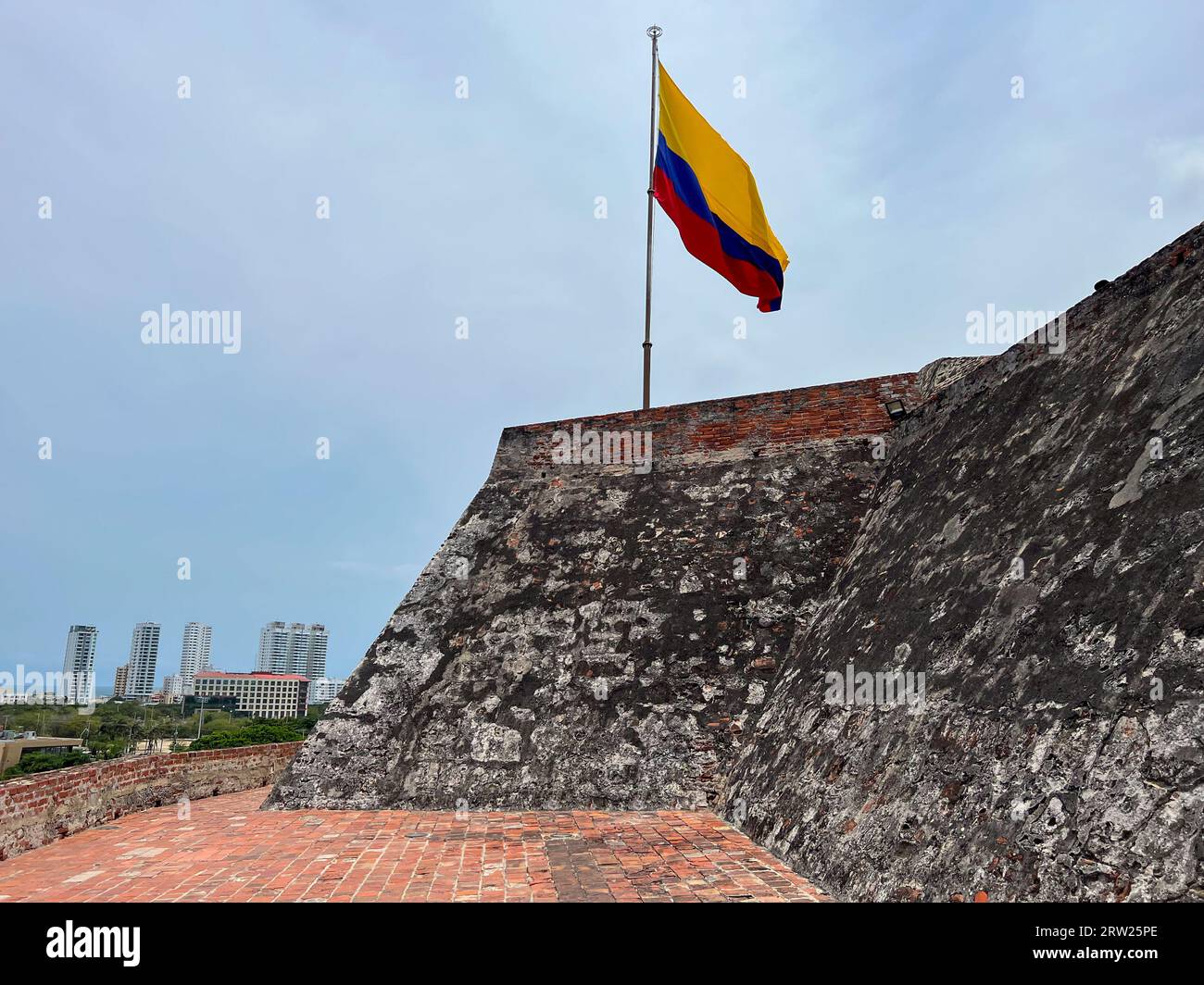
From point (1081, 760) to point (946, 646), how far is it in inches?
56.4

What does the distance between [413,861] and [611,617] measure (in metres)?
3.34

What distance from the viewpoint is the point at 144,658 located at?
90500 mm

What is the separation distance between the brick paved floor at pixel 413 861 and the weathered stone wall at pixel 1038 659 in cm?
47

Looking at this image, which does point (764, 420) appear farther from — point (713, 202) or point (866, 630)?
point (866, 630)

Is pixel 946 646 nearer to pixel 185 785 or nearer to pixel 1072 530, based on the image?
pixel 1072 530

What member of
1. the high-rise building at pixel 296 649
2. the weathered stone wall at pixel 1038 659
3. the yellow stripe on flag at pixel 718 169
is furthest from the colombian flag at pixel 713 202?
the high-rise building at pixel 296 649

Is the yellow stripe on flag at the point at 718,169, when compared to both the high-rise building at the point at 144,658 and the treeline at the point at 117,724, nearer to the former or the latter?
the treeline at the point at 117,724

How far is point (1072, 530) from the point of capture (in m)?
3.90

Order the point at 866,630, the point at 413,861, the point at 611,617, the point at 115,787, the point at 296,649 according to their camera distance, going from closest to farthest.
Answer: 1. the point at 413,861
2. the point at 866,630
3. the point at 115,787
4. the point at 611,617
5. the point at 296,649

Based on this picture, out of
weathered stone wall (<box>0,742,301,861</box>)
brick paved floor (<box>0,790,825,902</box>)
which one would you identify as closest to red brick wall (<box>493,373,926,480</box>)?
brick paved floor (<box>0,790,825,902</box>)

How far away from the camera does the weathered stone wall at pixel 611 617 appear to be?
6746 mm

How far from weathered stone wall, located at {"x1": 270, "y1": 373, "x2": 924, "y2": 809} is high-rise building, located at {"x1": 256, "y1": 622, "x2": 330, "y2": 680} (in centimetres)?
A: 10789

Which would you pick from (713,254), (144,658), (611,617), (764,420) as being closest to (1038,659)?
(611,617)

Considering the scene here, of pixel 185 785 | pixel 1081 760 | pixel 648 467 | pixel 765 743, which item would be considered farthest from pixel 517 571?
pixel 1081 760
